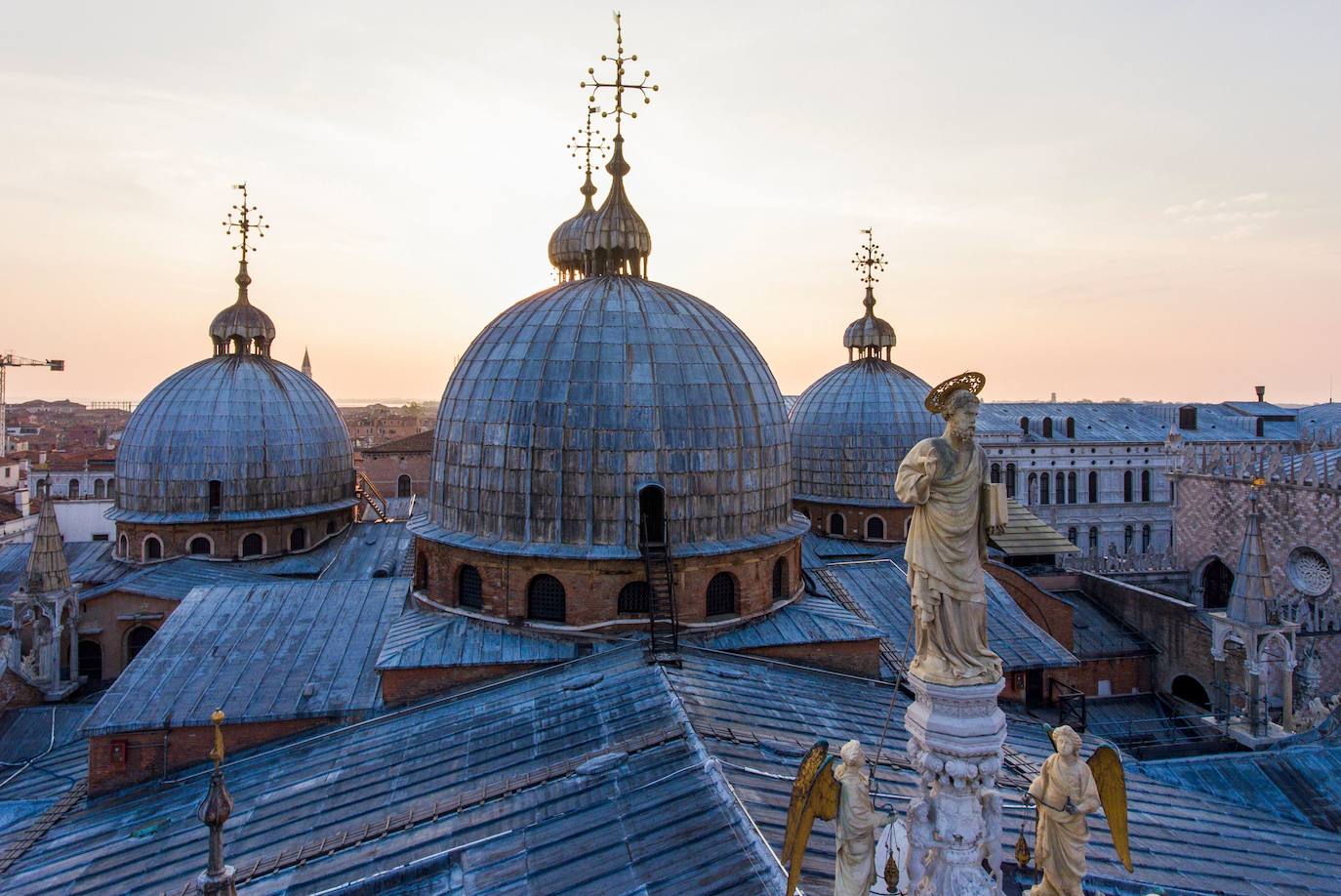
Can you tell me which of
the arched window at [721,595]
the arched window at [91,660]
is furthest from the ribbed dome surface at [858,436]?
the arched window at [91,660]

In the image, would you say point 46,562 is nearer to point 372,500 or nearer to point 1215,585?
point 372,500

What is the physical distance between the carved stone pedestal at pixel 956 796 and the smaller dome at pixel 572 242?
17729mm

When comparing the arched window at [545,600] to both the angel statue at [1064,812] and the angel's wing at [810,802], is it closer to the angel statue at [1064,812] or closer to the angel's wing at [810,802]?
the angel's wing at [810,802]

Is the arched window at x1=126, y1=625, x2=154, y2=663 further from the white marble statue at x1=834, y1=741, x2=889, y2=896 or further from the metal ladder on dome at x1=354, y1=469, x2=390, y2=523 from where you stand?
the white marble statue at x1=834, y1=741, x2=889, y2=896

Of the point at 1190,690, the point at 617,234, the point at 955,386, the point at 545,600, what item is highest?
the point at 617,234

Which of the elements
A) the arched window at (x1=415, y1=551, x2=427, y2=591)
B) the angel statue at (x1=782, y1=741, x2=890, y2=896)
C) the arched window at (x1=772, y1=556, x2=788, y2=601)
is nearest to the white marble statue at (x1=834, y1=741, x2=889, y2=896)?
the angel statue at (x1=782, y1=741, x2=890, y2=896)

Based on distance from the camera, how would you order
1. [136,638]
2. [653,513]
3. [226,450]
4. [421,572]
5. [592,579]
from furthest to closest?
[226,450] < [136,638] < [421,572] < [653,513] < [592,579]

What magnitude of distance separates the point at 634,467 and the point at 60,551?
17768 millimetres

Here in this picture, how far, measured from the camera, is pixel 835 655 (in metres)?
19.0

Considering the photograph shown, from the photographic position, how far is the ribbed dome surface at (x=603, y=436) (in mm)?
18188

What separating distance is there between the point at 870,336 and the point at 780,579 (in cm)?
1796

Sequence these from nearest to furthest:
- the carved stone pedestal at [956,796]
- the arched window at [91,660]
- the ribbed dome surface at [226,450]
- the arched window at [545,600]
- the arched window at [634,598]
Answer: the carved stone pedestal at [956,796], the arched window at [634,598], the arched window at [545,600], the arched window at [91,660], the ribbed dome surface at [226,450]

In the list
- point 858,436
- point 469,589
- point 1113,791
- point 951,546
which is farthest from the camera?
point 858,436

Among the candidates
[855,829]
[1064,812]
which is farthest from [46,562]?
[1064,812]
